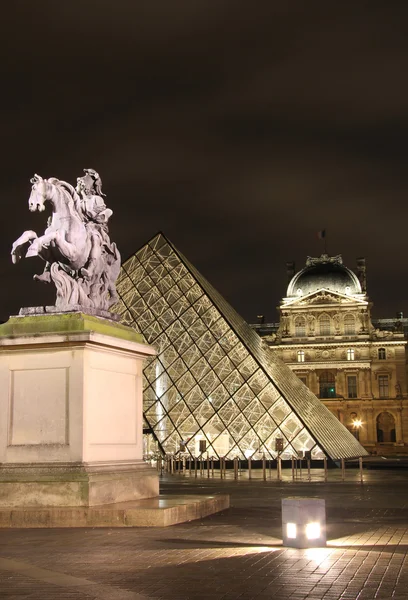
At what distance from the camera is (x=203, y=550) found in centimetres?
641

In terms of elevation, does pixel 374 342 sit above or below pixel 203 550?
above

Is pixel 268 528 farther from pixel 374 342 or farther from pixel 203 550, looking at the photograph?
pixel 374 342

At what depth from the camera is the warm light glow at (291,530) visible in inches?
263

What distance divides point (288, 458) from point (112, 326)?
22468mm

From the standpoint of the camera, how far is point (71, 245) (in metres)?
8.57

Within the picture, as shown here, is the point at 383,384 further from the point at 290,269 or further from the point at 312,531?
the point at 312,531

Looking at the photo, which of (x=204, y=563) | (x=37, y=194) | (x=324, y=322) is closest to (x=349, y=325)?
Result: (x=324, y=322)

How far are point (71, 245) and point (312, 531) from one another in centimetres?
399

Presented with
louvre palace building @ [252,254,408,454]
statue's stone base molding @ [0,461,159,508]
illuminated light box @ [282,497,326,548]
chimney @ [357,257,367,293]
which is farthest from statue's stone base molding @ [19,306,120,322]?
chimney @ [357,257,367,293]

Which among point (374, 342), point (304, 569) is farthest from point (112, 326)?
point (374, 342)

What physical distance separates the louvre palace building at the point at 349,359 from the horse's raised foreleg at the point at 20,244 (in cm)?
6138

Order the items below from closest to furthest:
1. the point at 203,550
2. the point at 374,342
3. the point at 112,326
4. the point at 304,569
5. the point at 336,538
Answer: the point at 304,569 < the point at 203,550 < the point at 336,538 < the point at 112,326 < the point at 374,342

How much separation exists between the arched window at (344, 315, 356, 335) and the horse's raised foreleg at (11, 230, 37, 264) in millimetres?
63373

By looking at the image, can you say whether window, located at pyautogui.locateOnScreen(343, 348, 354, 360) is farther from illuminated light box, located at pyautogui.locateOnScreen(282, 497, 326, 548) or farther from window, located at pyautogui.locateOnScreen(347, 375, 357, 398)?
illuminated light box, located at pyautogui.locateOnScreen(282, 497, 326, 548)
